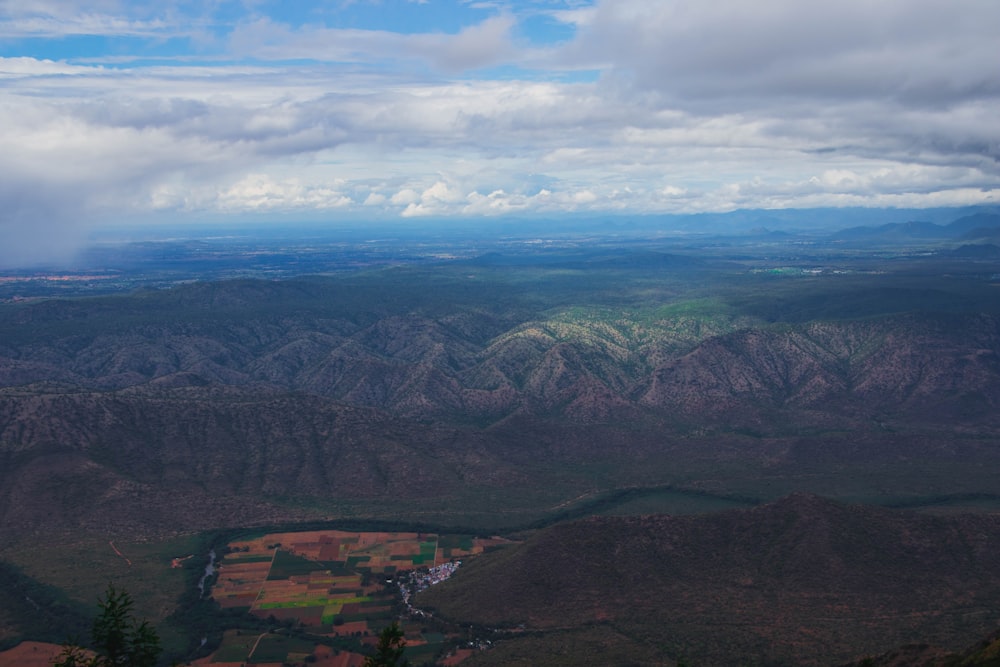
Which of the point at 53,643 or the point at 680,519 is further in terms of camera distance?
the point at 680,519

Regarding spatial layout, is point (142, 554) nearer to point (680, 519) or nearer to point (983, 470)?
point (680, 519)

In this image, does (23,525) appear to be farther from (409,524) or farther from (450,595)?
(450,595)

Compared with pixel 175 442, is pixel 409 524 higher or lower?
lower

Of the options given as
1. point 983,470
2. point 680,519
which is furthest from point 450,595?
point 983,470

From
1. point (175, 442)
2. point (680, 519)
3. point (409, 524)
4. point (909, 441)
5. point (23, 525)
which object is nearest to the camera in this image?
point (680, 519)

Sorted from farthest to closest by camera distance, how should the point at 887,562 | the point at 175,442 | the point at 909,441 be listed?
the point at 909,441 < the point at 175,442 < the point at 887,562

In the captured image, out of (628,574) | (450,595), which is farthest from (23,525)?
(628,574)
